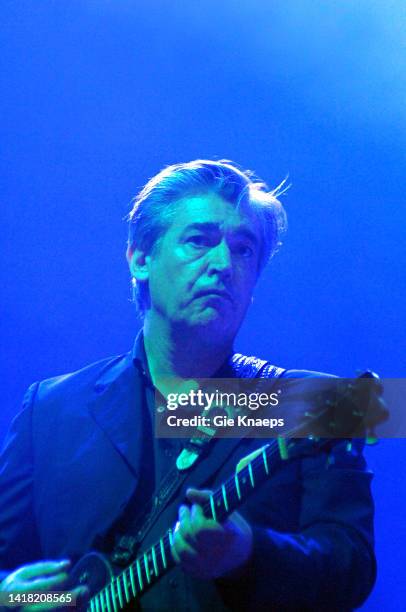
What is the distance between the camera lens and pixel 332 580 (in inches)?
43.2

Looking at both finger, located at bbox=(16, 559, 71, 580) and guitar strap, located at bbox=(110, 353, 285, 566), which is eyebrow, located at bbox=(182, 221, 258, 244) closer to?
guitar strap, located at bbox=(110, 353, 285, 566)

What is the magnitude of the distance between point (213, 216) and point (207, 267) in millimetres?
105

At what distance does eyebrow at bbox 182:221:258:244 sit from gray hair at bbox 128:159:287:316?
0.03 m

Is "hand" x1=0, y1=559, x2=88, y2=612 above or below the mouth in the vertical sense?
below

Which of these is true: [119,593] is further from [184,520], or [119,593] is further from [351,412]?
[351,412]

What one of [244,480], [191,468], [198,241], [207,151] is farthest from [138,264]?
[244,480]

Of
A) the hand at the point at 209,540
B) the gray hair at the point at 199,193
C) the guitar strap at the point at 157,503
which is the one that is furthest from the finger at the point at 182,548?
the gray hair at the point at 199,193

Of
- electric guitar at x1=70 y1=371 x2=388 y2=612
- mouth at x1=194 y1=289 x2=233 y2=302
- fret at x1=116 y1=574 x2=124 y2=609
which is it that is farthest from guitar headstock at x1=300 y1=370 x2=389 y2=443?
fret at x1=116 y1=574 x2=124 y2=609

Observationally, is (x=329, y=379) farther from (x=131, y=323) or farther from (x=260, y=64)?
(x=260, y=64)

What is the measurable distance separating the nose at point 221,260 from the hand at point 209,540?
426mm

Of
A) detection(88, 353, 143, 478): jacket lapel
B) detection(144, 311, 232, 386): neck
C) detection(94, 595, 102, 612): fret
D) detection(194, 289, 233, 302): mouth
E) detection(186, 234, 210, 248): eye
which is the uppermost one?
detection(186, 234, 210, 248): eye

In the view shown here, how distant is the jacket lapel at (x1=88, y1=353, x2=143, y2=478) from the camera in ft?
4.08

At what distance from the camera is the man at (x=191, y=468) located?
1.09m

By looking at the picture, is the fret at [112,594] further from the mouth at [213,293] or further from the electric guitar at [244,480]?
the mouth at [213,293]
